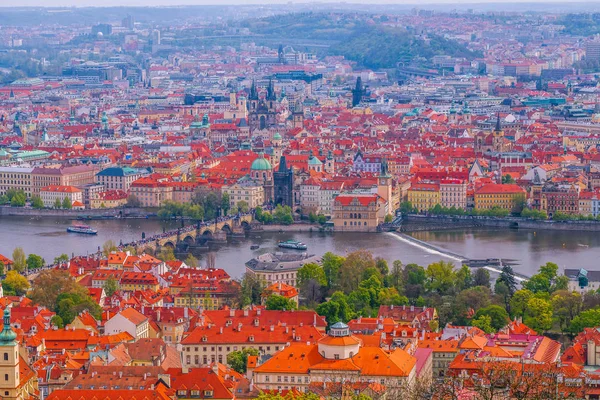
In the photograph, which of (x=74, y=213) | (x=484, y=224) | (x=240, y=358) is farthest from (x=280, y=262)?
(x=74, y=213)

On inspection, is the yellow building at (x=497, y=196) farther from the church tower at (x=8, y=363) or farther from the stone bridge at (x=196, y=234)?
the church tower at (x=8, y=363)

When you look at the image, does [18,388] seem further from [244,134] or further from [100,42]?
[100,42]

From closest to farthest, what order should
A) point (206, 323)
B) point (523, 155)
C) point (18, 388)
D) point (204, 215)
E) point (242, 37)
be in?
point (18, 388), point (206, 323), point (204, 215), point (523, 155), point (242, 37)

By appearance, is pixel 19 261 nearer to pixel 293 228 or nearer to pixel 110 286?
pixel 110 286

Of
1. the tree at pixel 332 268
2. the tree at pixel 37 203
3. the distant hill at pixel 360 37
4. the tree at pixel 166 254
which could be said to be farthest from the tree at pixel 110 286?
the distant hill at pixel 360 37

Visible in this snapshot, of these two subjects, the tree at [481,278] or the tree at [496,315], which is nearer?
the tree at [496,315]

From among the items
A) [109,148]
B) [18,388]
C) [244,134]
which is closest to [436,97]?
[244,134]

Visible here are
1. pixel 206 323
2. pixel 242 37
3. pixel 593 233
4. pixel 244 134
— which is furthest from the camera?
pixel 242 37
